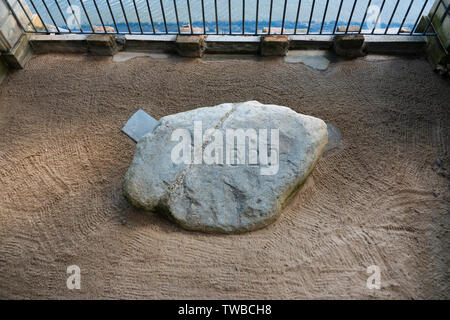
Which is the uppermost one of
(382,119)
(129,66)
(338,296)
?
(129,66)

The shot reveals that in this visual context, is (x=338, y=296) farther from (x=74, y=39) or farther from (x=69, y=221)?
(x=74, y=39)

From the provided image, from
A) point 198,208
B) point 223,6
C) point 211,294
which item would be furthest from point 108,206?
point 223,6

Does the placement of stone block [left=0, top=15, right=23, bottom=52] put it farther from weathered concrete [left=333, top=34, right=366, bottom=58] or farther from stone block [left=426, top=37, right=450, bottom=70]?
stone block [left=426, top=37, right=450, bottom=70]

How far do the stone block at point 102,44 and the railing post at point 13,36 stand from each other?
0.93 metres

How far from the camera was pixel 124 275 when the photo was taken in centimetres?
242

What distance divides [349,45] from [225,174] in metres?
2.79

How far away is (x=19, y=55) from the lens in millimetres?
4305

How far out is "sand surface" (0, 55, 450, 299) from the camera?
2389 millimetres

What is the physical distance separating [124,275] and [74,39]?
3643mm

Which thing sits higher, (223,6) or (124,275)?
(223,6)

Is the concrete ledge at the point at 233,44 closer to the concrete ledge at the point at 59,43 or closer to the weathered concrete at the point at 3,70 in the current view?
the concrete ledge at the point at 59,43

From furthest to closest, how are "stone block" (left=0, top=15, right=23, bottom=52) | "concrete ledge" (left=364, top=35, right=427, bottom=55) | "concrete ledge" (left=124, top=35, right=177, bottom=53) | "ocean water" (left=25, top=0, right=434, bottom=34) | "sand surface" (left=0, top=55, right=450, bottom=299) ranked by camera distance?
"ocean water" (left=25, top=0, right=434, bottom=34) → "concrete ledge" (left=124, top=35, right=177, bottom=53) → "concrete ledge" (left=364, top=35, right=427, bottom=55) → "stone block" (left=0, top=15, right=23, bottom=52) → "sand surface" (left=0, top=55, right=450, bottom=299)

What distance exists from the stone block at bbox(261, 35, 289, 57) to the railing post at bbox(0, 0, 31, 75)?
343 centimetres

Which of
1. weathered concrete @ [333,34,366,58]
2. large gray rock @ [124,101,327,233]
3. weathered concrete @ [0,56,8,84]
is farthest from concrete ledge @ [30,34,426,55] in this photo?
large gray rock @ [124,101,327,233]
